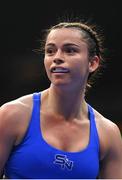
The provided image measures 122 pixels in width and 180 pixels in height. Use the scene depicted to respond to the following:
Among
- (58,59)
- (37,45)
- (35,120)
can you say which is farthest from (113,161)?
(37,45)

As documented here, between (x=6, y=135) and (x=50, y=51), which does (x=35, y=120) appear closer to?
(x=6, y=135)

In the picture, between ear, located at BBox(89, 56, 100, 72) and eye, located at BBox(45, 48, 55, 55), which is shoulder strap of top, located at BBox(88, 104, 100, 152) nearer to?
ear, located at BBox(89, 56, 100, 72)

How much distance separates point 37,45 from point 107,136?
3.24 m

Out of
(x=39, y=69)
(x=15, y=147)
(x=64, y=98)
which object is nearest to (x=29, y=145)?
(x=15, y=147)

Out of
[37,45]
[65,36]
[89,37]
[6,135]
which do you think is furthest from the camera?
[37,45]

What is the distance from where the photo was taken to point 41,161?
1.93 metres

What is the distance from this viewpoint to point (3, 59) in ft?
17.9

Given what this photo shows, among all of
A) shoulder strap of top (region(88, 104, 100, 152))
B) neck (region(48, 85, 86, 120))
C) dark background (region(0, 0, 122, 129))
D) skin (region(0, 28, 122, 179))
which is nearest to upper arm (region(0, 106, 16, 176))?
skin (region(0, 28, 122, 179))

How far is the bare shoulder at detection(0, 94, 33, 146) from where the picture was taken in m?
1.92

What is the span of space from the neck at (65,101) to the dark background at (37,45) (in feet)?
9.89

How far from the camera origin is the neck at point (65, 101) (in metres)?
2.06

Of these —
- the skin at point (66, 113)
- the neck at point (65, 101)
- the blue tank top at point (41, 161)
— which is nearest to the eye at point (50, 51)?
the skin at point (66, 113)

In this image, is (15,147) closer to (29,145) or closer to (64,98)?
(29,145)

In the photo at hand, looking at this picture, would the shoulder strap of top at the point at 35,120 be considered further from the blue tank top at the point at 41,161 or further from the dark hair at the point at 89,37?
the dark hair at the point at 89,37
